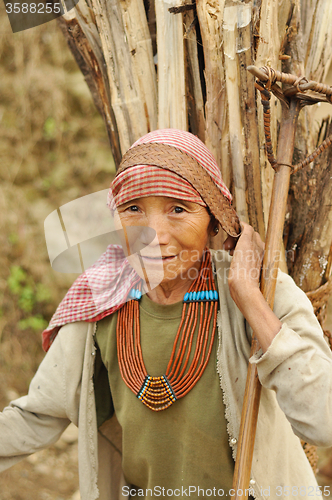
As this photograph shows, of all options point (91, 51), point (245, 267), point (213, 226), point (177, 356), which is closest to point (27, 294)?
point (91, 51)

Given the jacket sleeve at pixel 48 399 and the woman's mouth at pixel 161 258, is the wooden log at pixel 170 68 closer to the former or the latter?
the woman's mouth at pixel 161 258

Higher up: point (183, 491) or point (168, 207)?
point (168, 207)

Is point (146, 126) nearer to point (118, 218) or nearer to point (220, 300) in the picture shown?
point (118, 218)

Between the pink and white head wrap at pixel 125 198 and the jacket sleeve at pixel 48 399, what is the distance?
97 millimetres

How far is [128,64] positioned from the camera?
1664 millimetres

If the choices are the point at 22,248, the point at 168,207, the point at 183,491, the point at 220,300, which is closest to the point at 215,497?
the point at 183,491

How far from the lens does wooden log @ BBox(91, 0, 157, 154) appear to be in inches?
63.7

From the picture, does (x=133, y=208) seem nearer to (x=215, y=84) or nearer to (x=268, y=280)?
(x=268, y=280)

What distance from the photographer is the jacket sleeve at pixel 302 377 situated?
107cm

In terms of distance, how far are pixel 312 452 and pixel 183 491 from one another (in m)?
0.78

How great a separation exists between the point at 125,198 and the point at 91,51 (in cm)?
84

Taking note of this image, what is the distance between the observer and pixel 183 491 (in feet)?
4.67

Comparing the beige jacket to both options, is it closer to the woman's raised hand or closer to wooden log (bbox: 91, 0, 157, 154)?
the woman's raised hand

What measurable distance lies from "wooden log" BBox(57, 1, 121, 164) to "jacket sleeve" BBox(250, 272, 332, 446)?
1.13m
